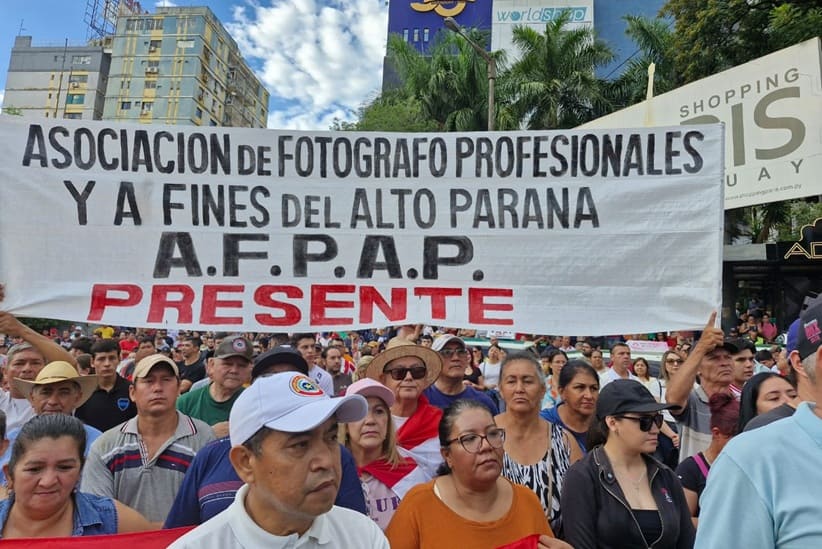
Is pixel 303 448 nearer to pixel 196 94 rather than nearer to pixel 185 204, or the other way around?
pixel 185 204

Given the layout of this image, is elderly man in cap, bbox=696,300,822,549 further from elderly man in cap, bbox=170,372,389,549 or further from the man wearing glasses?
the man wearing glasses

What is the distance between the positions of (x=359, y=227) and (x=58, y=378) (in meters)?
1.95

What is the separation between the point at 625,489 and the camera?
2520mm

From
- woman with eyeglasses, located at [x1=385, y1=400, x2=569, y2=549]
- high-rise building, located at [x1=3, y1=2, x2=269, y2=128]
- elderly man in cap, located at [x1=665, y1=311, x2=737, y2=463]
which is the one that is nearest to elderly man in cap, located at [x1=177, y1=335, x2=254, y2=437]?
woman with eyeglasses, located at [x1=385, y1=400, x2=569, y2=549]

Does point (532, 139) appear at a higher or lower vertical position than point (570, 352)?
higher

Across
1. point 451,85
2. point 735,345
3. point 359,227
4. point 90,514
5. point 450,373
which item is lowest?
Answer: point 90,514

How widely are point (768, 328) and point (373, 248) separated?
16139 millimetres

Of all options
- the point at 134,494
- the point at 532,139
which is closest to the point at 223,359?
the point at 134,494

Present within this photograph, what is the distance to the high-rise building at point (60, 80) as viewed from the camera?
234 feet

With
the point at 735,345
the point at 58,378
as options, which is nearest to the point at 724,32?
the point at 735,345

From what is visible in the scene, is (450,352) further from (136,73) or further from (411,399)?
(136,73)

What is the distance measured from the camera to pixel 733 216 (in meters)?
20.5

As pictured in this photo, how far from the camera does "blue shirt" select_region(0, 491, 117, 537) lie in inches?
89.0

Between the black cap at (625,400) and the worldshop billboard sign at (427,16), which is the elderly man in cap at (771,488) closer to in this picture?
the black cap at (625,400)
